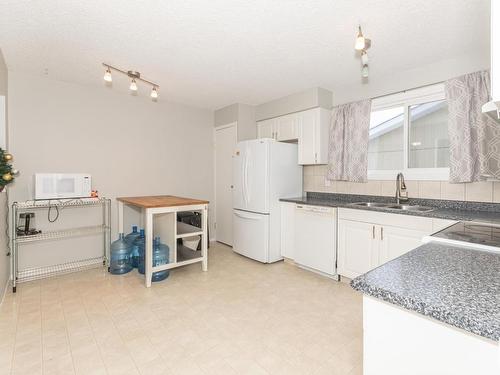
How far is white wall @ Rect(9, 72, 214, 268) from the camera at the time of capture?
3039mm

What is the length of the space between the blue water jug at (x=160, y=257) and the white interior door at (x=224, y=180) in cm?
141

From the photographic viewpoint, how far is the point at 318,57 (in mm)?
2586

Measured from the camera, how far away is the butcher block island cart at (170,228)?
283 cm

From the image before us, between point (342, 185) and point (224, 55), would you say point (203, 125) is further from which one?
point (342, 185)

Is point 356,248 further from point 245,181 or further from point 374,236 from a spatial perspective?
point 245,181

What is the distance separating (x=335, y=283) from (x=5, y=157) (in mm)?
3355

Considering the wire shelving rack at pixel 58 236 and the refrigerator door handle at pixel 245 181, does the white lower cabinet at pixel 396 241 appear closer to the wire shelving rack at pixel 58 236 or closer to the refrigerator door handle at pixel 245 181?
the refrigerator door handle at pixel 245 181

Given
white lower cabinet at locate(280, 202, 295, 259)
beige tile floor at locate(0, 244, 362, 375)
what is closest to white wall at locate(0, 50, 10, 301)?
beige tile floor at locate(0, 244, 362, 375)

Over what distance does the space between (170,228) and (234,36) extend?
2121mm

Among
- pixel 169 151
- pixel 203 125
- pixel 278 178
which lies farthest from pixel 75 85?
pixel 278 178

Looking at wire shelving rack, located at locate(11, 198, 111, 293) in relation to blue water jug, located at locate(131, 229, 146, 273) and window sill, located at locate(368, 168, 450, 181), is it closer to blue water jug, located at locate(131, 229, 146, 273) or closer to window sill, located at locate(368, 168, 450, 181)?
blue water jug, located at locate(131, 229, 146, 273)

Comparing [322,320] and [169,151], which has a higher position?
[169,151]

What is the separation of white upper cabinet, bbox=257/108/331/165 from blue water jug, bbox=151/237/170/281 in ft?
6.86

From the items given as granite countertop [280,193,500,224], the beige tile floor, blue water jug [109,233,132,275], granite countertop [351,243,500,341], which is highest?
granite countertop [280,193,500,224]
